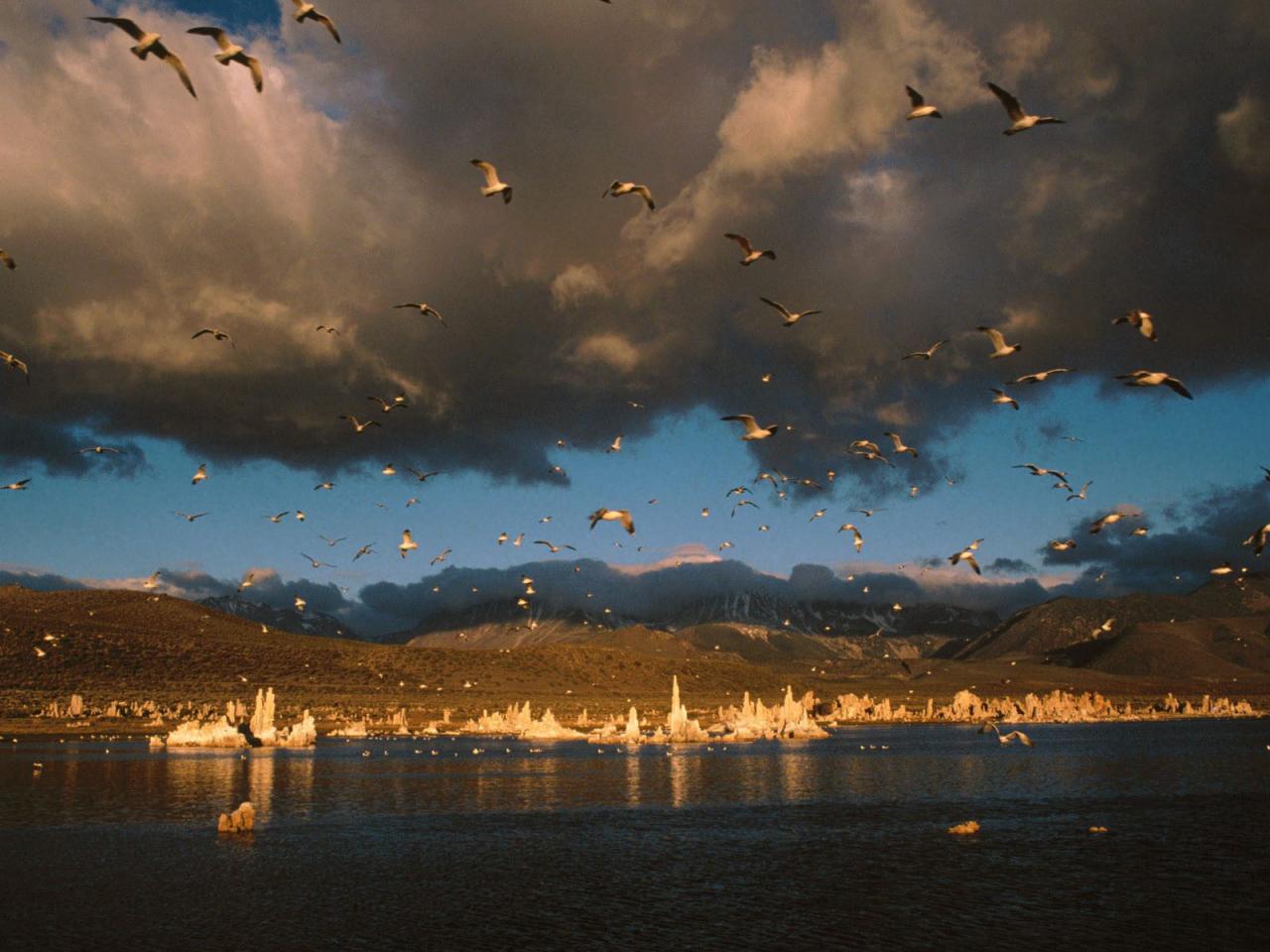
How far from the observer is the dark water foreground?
31.2m

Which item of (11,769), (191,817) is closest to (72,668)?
(11,769)

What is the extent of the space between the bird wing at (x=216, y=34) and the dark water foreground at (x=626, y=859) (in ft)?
80.2

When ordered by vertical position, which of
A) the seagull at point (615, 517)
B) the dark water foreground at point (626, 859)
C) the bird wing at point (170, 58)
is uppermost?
the bird wing at point (170, 58)

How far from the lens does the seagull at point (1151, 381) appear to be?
2947cm

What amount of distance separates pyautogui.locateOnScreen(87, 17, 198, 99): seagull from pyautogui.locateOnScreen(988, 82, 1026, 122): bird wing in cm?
1934

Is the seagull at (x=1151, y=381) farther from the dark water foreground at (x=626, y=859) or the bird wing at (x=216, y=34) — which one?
the bird wing at (x=216, y=34)

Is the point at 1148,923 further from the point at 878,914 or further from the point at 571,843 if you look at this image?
the point at 571,843

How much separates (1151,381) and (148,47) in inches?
1139

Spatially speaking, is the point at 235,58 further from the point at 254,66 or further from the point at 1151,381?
the point at 1151,381

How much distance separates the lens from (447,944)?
2992 cm

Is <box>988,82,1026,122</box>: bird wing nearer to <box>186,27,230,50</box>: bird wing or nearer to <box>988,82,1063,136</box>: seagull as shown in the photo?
<box>988,82,1063,136</box>: seagull

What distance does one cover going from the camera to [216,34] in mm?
24172

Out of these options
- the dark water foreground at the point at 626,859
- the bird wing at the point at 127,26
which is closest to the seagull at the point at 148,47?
the bird wing at the point at 127,26

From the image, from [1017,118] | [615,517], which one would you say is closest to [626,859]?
[615,517]
